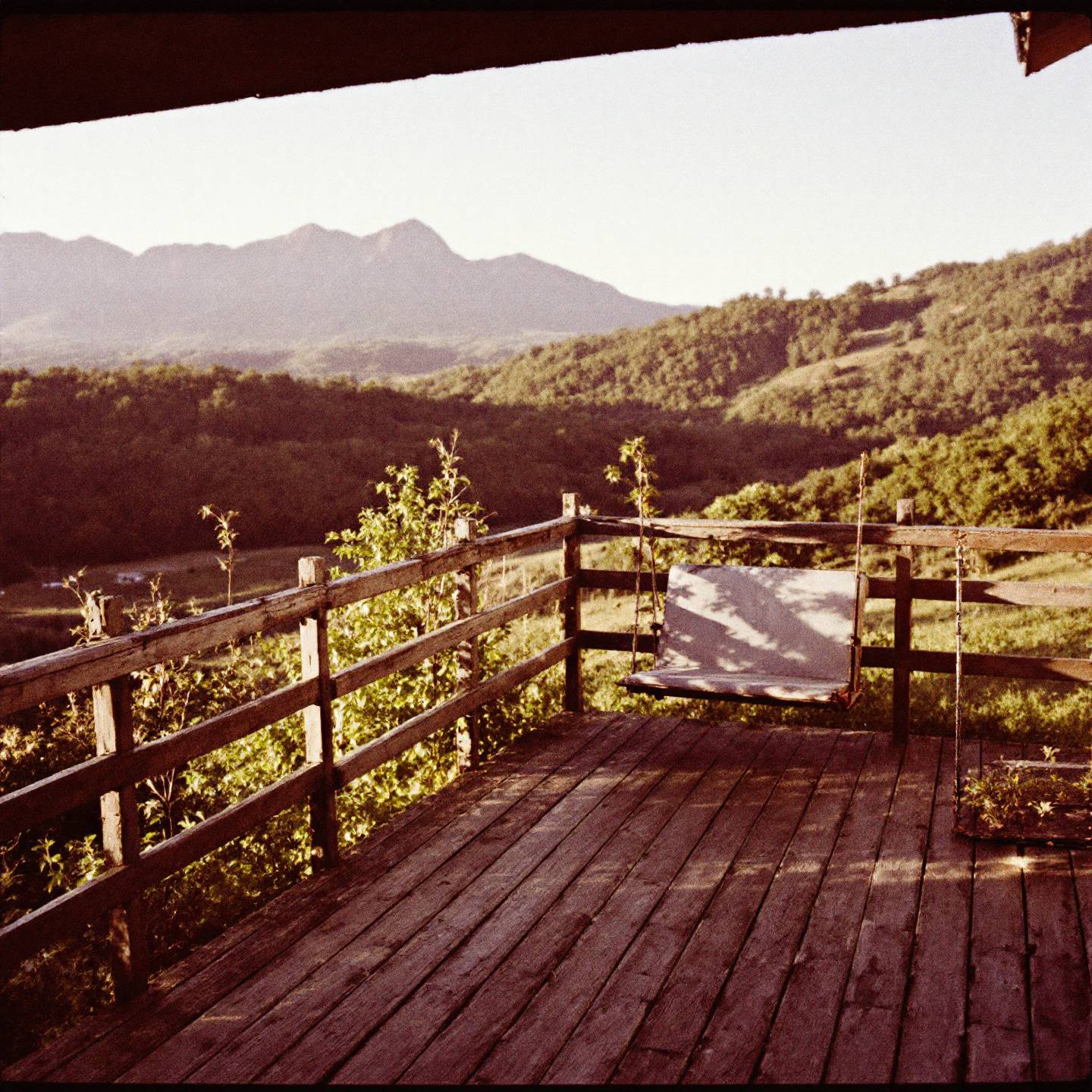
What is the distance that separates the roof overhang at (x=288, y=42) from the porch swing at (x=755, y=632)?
2976mm

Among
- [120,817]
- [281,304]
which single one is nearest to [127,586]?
[120,817]

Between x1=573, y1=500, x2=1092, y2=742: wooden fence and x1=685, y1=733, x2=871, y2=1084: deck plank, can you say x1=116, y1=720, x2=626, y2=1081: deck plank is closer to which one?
x1=685, y1=733, x2=871, y2=1084: deck plank

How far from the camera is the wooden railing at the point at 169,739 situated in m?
2.31

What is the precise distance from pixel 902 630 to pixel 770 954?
7.60ft

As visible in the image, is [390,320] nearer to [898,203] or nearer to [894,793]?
[898,203]

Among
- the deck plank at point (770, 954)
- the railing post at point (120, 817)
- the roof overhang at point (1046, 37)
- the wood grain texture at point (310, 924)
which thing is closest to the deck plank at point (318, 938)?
the wood grain texture at point (310, 924)

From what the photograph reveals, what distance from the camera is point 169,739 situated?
2.69 m

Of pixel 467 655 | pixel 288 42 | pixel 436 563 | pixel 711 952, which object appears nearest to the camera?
pixel 288 42

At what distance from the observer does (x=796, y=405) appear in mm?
49156

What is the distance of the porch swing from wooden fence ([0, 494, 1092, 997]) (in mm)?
254

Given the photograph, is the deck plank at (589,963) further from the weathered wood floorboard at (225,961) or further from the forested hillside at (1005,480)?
the forested hillside at (1005,480)

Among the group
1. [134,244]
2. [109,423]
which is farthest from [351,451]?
[134,244]

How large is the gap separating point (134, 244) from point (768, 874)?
19778cm

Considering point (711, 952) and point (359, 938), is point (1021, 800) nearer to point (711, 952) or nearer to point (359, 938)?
point (711, 952)
